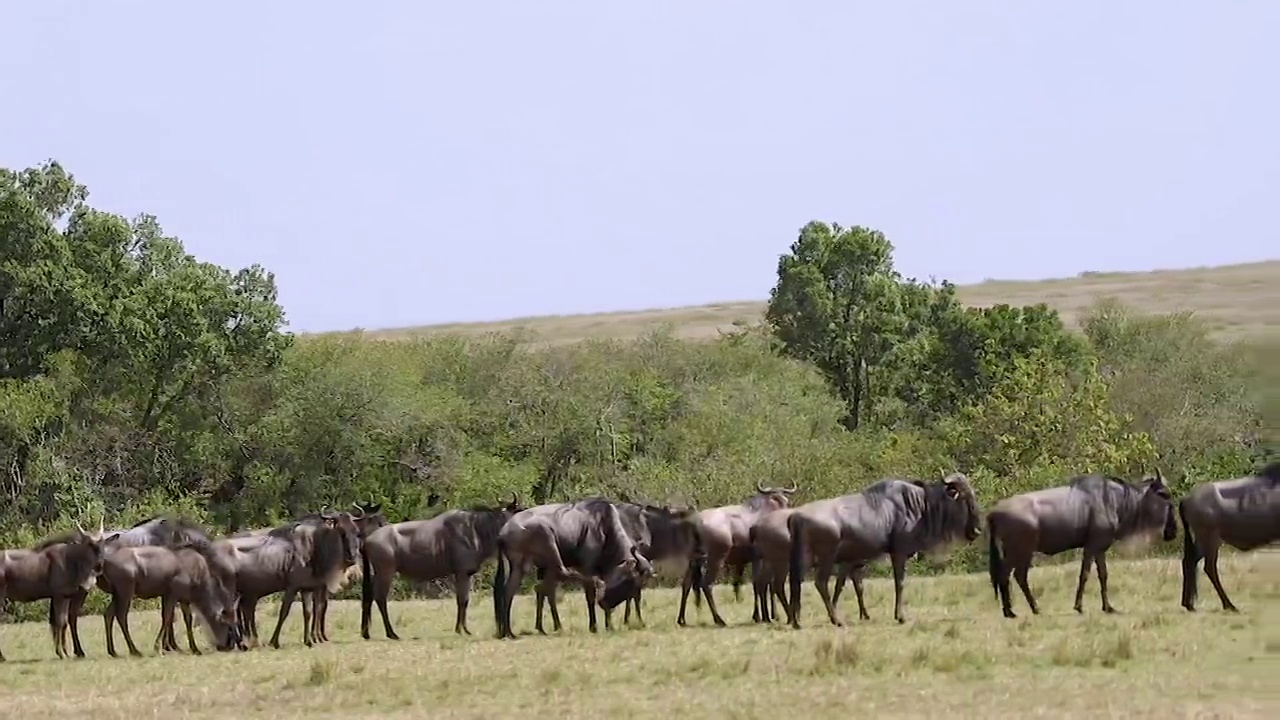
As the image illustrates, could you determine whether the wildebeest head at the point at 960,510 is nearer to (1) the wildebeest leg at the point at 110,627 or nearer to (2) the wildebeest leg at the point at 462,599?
(2) the wildebeest leg at the point at 462,599

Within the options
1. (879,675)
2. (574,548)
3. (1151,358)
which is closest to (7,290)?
(574,548)

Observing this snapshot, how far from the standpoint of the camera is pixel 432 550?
26.5 meters

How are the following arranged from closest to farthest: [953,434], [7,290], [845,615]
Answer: [845,615], [7,290], [953,434]

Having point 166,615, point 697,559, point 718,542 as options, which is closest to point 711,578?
point 697,559

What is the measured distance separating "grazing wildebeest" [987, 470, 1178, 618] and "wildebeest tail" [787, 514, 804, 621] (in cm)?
256

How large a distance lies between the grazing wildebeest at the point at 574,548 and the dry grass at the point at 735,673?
1.08m

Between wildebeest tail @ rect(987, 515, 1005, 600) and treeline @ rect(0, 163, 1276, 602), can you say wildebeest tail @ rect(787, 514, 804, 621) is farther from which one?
treeline @ rect(0, 163, 1276, 602)

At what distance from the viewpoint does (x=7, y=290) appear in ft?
149

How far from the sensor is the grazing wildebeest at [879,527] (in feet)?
77.9

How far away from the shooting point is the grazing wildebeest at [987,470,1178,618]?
2298 centimetres

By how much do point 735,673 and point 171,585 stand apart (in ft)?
35.5

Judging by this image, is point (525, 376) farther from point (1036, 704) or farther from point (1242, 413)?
point (1036, 704)

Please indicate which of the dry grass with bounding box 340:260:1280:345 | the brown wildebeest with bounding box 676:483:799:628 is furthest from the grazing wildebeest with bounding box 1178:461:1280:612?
the dry grass with bounding box 340:260:1280:345

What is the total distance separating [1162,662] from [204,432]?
40.8 meters
